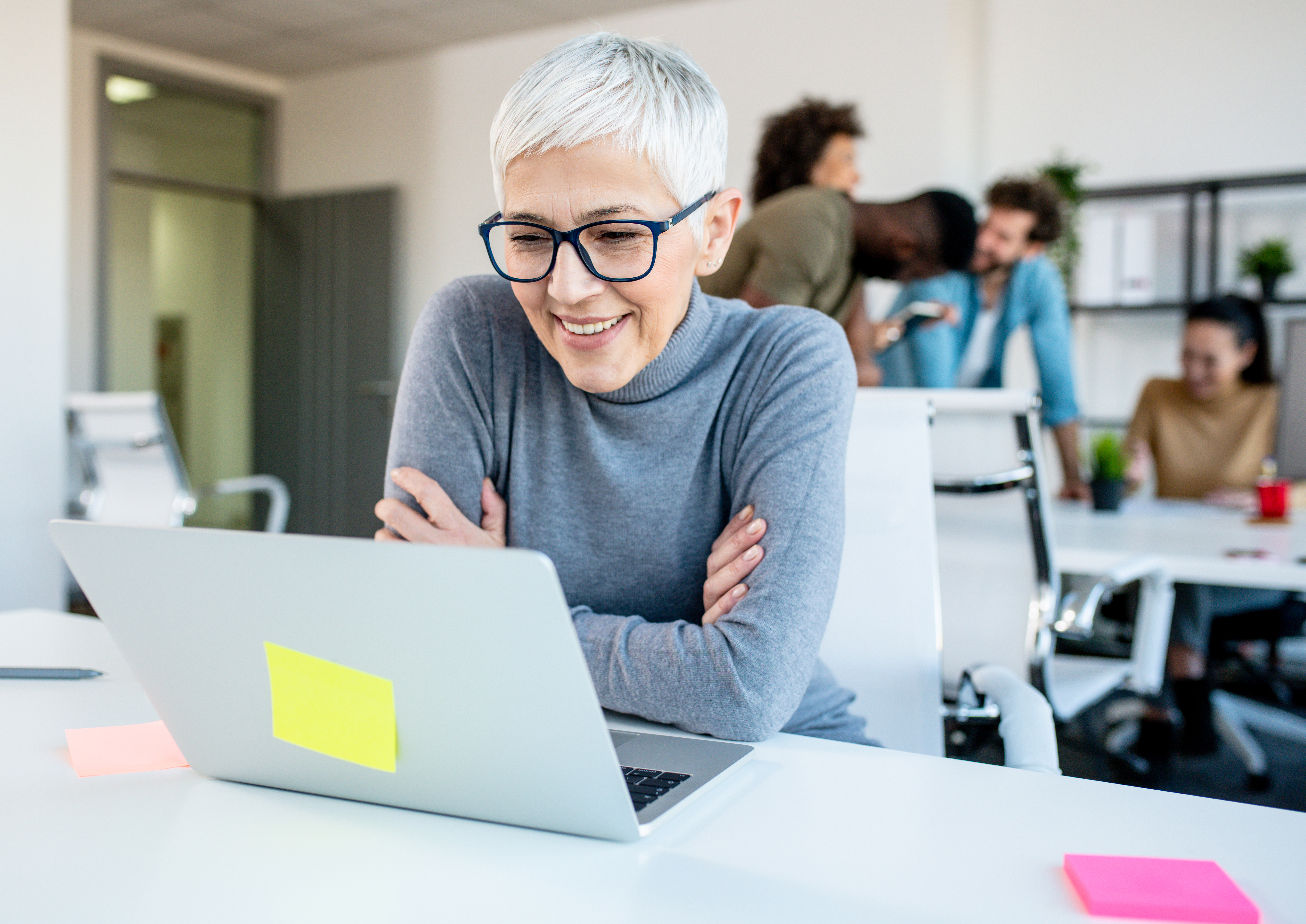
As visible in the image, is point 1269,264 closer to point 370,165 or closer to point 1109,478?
point 1109,478

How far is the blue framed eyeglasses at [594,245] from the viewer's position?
106cm

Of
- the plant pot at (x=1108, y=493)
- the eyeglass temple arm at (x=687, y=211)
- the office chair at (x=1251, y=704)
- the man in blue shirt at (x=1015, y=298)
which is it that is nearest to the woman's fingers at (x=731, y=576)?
the eyeglass temple arm at (x=687, y=211)

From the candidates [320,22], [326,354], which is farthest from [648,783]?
[326,354]

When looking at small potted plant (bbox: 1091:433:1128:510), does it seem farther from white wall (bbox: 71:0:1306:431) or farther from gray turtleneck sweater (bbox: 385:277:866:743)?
gray turtleneck sweater (bbox: 385:277:866:743)

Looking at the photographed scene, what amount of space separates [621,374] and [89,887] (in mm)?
684

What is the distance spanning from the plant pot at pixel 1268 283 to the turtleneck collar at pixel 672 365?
13.1 feet

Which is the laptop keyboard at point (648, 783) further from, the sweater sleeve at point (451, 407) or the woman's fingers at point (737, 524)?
the sweater sleeve at point (451, 407)

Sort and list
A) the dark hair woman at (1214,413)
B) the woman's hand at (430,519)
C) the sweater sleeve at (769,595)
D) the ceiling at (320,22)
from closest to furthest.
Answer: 1. the sweater sleeve at (769,595)
2. the woman's hand at (430,519)
3. the dark hair woman at (1214,413)
4. the ceiling at (320,22)

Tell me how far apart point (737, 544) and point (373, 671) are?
18.9 inches

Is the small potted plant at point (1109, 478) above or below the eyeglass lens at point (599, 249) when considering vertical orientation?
below

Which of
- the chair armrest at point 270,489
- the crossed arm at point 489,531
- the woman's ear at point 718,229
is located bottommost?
the chair armrest at point 270,489

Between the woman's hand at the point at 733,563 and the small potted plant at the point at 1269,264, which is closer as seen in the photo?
the woman's hand at the point at 733,563

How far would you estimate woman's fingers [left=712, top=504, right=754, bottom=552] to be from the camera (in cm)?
108

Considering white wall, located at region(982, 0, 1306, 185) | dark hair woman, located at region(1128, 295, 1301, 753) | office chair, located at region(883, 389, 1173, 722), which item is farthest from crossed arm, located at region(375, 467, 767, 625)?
white wall, located at region(982, 0, 1306, 185)
